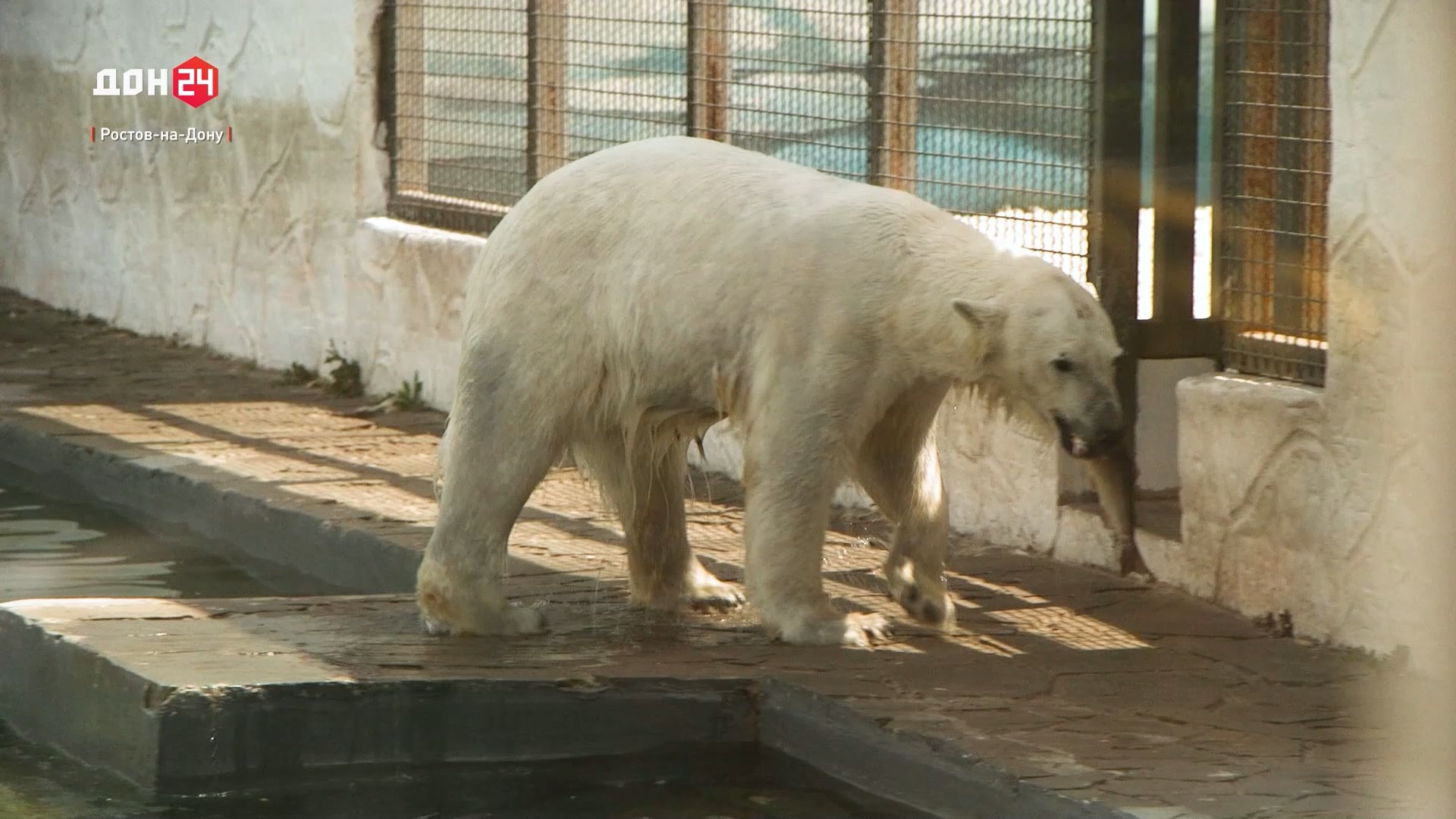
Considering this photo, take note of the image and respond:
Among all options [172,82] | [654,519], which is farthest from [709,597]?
[172,82]

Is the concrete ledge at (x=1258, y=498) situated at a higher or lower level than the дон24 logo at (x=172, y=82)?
lower

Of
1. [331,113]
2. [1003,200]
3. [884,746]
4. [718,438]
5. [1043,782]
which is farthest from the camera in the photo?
[331,113]

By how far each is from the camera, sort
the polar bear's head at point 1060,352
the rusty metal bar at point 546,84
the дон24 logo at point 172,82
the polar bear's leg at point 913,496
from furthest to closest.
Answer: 1. the дон24 logo at point 172,82
2. the rusty metal bar at point 546,84
3. the polar bear's leg at point 913,496
4. the polar bear's head at point 1060,352

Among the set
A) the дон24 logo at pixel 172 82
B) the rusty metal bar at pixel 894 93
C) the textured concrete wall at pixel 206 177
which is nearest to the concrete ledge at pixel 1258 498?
the rusty metal bar at pixel 894 93

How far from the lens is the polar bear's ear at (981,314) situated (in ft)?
17.8

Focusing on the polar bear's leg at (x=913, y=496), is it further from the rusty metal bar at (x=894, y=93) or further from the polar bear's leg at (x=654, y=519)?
the rusty metal bar at (x=894, y=93)

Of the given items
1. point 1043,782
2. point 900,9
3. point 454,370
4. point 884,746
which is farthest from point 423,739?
point 454,370

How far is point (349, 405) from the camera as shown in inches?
Result: 419

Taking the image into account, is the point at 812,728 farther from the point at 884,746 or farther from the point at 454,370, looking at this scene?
the point at 454,370

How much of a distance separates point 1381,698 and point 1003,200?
103 inches

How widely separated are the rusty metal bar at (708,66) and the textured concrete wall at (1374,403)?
3.27 meters

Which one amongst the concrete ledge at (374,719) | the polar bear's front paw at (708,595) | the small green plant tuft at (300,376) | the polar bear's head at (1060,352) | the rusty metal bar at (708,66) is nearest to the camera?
the concrete ledge at (374,719)

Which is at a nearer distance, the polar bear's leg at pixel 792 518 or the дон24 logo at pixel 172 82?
the polar bear's leg at pixel 792 518

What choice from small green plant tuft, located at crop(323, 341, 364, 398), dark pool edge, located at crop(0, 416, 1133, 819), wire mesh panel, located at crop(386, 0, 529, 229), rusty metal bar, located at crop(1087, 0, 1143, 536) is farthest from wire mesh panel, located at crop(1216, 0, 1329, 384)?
small green plant tuft, located at crop(323, 341, 364, 398)
